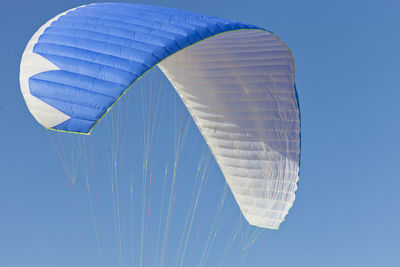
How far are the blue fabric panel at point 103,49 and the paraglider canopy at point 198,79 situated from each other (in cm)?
2

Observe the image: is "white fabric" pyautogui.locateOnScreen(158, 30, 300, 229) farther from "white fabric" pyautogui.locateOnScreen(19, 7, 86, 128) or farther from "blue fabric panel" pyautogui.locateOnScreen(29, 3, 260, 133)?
"white fabric" pyautogui.locateOnScreen(19, 7, 86, 128)

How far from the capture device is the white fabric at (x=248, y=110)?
20.6 m

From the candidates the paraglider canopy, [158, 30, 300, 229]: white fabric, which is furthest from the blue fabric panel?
[158, 30, 300, 229]: white fabric

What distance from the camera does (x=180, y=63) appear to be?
70.3 feet

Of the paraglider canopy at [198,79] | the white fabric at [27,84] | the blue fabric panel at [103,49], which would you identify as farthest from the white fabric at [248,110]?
the white fabric at [27,84]

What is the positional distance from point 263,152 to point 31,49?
758 cm

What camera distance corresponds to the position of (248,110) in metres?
21.4

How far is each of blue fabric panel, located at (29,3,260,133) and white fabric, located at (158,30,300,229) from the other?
2.29 metres

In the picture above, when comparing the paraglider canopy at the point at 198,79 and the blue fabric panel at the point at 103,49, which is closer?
the blue fabric panel at the point at 103,49

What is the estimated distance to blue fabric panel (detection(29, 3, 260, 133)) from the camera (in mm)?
16156

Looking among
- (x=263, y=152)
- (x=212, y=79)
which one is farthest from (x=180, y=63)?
(x=263, y=152)

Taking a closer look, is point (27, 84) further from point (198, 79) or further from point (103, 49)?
point (198, 79)

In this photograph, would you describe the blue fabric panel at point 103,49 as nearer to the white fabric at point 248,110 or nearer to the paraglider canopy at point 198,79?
the paraglider canopy at point 198,79

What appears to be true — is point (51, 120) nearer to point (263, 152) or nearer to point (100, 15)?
point (100, 15)
